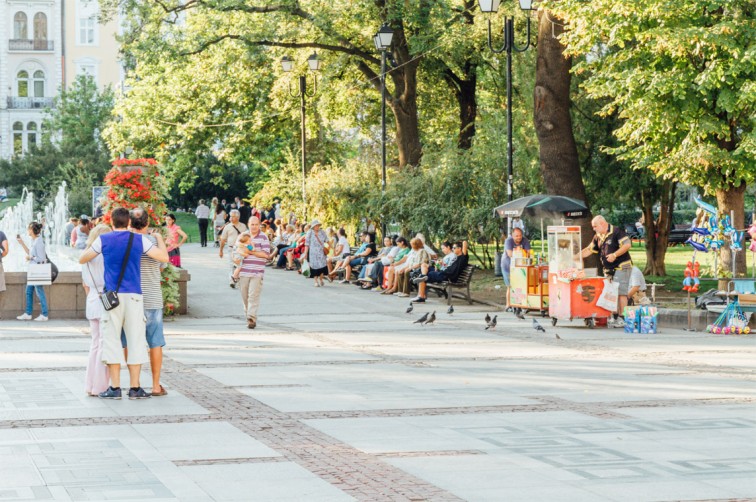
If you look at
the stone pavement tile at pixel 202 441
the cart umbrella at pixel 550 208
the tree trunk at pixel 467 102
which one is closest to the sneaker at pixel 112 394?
the stone pavement tile at pixel 202 441

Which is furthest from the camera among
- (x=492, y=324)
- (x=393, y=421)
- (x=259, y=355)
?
(x=492, y=324)

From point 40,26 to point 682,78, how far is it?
71507mm

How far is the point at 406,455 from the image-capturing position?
29.6ft

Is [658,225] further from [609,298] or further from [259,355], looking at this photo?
[259,355]

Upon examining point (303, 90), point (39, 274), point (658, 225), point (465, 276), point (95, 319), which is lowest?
point (95, 319)

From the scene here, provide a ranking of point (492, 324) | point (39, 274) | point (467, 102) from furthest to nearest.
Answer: point (467, 102) < point (39, 274) < point (492, 324)

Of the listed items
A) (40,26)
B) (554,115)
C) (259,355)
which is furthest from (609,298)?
(40,26)

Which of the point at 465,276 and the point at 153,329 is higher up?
the point at 465,276

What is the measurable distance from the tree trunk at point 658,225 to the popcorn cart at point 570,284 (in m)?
10.2

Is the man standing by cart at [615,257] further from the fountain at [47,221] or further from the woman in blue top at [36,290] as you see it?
the fountain at [47,221]

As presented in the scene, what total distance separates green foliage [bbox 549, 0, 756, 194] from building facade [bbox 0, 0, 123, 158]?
6678cm

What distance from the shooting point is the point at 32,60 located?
3457 inches

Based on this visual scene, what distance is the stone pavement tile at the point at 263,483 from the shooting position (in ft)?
25.2

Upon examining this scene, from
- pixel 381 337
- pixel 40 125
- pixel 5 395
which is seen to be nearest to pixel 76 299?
pixel 381 337
